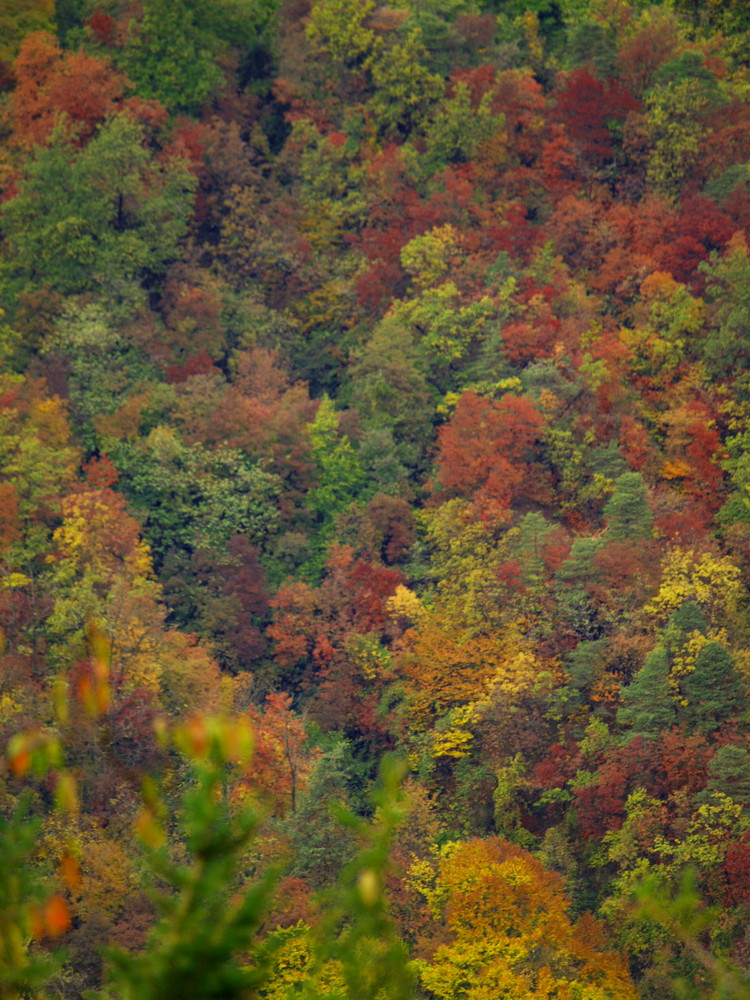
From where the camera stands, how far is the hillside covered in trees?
103 feet

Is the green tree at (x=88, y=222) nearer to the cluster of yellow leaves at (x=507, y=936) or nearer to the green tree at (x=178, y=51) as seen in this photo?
the green tree at (x=178, y=51)

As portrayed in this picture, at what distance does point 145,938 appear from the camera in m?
29.4

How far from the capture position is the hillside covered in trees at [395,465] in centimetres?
3125

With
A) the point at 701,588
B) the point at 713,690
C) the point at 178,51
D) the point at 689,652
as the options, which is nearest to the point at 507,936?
the point at 713,690

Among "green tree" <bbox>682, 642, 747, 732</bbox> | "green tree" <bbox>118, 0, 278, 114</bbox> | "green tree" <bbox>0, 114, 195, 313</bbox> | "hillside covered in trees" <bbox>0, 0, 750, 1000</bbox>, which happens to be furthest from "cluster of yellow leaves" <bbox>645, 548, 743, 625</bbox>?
"green tree" <bbox>118, 0, 278, 114</bbox>

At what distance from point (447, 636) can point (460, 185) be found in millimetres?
16140

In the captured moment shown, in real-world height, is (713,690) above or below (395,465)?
above

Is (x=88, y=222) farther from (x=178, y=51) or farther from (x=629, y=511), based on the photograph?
(x=629, y=511)

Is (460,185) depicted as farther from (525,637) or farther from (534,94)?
(525,637)

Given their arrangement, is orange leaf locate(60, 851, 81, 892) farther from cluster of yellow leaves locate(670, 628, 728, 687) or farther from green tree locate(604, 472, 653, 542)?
green tree locate(604, 472, 653, 542)

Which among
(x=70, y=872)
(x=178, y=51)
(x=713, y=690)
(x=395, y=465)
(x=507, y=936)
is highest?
(x=178, y=51)

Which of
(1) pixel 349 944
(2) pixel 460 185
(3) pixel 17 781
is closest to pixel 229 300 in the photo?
(2) pixel 460 185

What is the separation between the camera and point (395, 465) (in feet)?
139

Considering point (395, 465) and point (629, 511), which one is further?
point (395, 465)
